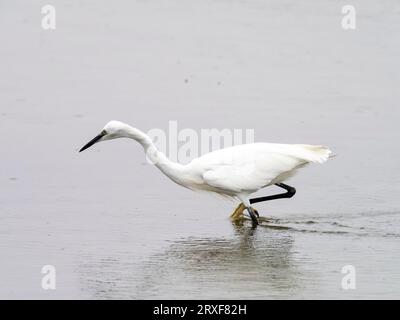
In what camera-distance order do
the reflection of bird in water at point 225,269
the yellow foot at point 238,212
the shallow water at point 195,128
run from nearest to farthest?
1. the reflection of bird in water at point 225,269
2. the shallow water at point 195,128
3. the yellow foot at point 238,212

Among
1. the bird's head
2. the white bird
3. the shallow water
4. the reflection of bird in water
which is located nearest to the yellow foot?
the white bird

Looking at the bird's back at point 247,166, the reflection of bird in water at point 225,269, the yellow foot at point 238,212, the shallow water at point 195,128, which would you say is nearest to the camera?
the reflection of bird in water at point 225,269

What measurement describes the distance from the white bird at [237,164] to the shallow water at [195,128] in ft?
1.19

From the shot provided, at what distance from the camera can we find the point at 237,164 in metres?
10.1

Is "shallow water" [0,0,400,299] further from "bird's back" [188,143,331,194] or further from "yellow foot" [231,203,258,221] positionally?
"bird's back" [188,143,331,194]

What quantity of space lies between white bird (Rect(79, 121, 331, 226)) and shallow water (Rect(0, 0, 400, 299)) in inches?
14.3

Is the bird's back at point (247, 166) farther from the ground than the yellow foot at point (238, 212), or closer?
farther from the ground

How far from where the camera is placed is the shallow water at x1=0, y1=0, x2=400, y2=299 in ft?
28.3

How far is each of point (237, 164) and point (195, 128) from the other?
281 centimetres

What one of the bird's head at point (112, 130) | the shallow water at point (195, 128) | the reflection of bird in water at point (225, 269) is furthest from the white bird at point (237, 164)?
the reflection of bird in water at point (225, 269)

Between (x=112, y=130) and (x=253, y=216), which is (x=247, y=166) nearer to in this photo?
(x=253, y=216)

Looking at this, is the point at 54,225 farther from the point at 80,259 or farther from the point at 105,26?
the point at 105,26

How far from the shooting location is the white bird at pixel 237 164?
33.1 feet

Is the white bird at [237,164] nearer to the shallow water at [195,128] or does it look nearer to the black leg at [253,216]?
the black leg at [253,216]
